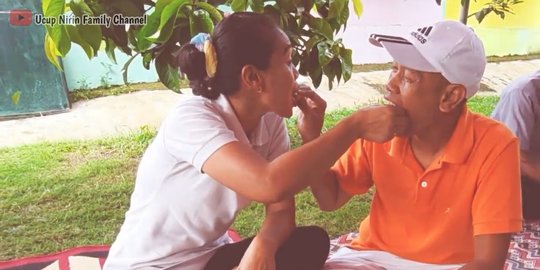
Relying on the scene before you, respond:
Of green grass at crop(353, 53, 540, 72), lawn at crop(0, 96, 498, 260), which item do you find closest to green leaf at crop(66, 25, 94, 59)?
lawn at crop(0, 96, 498, 260)

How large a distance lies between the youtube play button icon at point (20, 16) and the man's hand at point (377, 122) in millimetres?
3373

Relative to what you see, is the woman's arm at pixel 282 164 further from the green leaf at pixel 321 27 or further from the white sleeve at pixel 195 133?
the green leaf at pixel 321 27

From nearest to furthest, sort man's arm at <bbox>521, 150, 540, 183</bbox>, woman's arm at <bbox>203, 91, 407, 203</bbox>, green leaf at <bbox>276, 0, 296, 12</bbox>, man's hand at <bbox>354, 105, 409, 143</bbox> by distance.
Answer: woman's arm at <bbox>203, 91, 407, 203</bbox> < man's hand at <bbox>354, 105, 409, 143</bbox> < green leaf at <bbox>276, 0, 296, 12</bbox> < man's arm at <bbox>521, 150, 540, 183</bbox>

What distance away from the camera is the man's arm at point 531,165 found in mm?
2764

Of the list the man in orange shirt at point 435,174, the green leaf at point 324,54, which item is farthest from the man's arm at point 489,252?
the green leaf at point 324,54

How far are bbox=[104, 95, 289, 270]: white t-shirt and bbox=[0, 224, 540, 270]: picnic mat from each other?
100cm

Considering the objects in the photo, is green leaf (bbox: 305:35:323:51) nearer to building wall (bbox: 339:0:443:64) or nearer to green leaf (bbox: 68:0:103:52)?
green leaf (bbox: 68:0:103:52)

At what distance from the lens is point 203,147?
1430 mm

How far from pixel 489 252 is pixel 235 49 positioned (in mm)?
862

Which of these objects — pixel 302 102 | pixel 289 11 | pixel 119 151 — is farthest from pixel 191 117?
pixel 119 151

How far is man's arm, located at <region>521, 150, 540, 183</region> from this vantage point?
276 centimetres

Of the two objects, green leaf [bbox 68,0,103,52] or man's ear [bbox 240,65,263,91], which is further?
green leaf [bbox 68,0,103,52]

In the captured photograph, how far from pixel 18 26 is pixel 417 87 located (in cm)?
354

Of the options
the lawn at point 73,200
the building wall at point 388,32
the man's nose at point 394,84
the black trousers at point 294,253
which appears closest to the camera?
the man's nose at point 394,84
